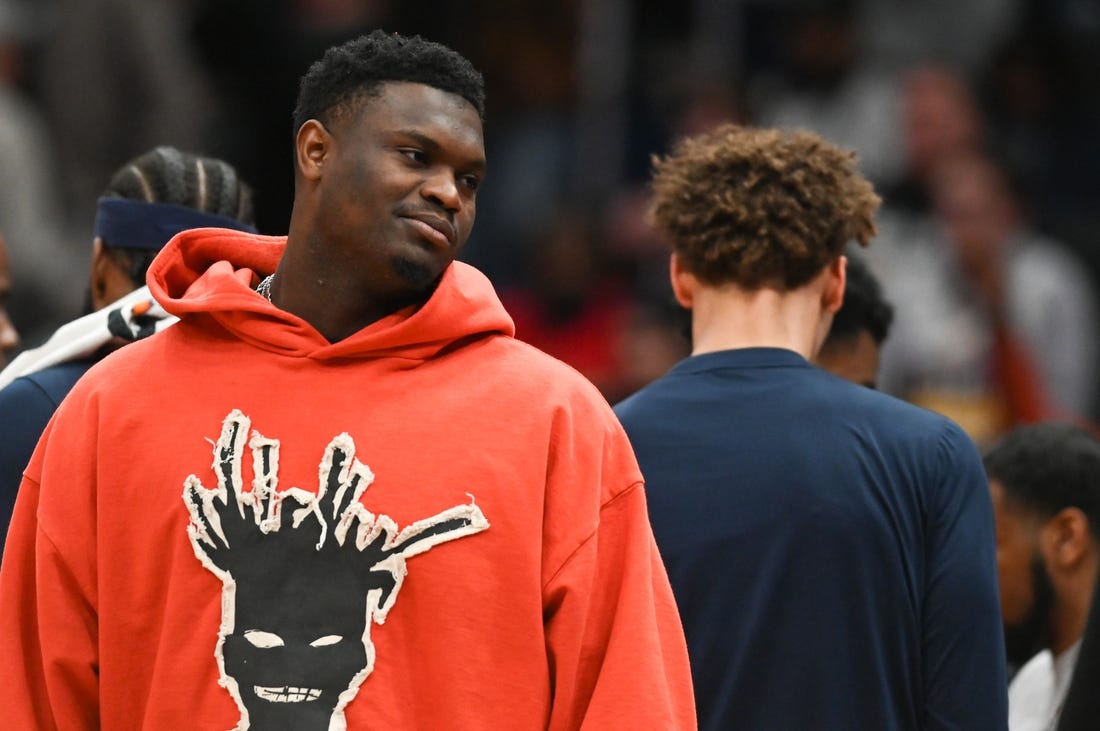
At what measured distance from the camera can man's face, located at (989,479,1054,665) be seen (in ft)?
12.9

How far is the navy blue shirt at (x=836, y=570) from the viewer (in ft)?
→ 10.3

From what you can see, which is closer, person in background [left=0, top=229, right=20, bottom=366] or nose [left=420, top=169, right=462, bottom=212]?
nose [left=420, top=169, right=462, bottom=212]

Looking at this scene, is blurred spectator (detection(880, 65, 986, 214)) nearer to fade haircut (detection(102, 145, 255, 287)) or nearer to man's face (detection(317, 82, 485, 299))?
fade haircut (detection(102, 145, 255, 287))

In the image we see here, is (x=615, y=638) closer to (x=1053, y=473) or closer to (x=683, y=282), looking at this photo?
(x=683, y=282)

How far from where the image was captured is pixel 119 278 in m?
3.60

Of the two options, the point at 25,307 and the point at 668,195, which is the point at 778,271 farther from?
the point at 25,307

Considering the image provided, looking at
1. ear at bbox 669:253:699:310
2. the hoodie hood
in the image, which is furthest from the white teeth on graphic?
ear at bbox 669:253:699:310

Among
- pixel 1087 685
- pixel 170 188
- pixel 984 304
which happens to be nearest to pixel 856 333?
pixel 1087 685

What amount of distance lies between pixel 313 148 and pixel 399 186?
19 centimetres

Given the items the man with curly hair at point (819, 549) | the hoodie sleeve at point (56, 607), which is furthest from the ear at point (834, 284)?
the hoodie sleeve at point (56, 607)

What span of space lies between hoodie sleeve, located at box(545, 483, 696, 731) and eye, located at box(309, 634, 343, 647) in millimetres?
300

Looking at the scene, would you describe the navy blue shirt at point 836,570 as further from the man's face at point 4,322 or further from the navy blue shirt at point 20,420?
the man's face at point 4,322

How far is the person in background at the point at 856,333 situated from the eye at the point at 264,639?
5.49ft

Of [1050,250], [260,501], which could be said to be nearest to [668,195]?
[260,501]
